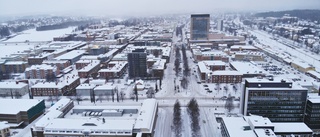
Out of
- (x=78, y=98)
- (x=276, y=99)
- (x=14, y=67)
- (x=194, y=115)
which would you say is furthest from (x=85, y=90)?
(x=276, y=99)

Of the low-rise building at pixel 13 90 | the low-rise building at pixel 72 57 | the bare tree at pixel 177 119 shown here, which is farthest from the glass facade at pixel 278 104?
the low-rise building at pixel 72 57

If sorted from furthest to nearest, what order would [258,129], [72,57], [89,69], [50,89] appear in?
[72,57] → [89,69] → [50,89] → [258,129]

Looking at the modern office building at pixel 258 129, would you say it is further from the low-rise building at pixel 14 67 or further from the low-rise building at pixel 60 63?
the low-rise building at pixel 14 67

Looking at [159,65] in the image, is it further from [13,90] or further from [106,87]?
[13,90]

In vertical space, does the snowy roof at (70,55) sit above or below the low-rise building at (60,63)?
above

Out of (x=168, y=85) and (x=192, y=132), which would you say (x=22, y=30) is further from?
(x=192, y=132)
